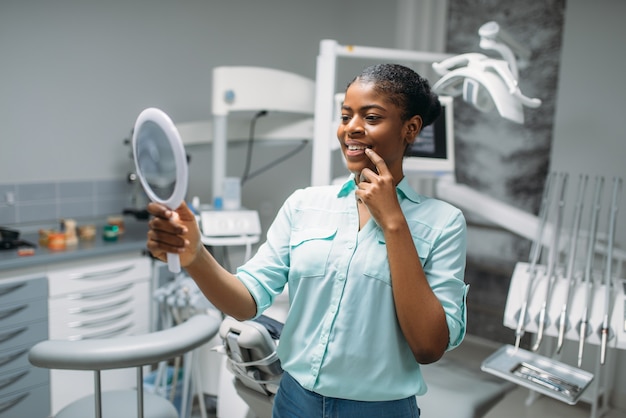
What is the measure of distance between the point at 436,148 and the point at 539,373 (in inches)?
38.6

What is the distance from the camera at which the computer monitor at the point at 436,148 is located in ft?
7.59

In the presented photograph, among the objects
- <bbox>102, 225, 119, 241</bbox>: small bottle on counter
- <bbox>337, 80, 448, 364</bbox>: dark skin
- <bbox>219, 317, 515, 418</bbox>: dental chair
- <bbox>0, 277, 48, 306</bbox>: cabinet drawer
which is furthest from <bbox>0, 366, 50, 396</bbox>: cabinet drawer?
<bbox>337, 80, 448, 364</bbox>: dark skin

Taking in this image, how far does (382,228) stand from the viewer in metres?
1.01

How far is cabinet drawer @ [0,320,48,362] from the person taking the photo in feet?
7.50

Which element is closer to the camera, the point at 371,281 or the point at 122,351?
the point at 371,281

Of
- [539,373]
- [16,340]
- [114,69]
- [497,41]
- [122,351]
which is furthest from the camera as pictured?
[114,69]

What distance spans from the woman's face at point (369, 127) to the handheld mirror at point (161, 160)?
0.32 metres

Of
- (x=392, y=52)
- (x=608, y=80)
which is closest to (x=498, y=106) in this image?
(x=392, y=52)

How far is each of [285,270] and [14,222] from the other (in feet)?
7.16

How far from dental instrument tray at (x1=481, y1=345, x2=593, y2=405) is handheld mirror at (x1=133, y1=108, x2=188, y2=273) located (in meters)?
1.30

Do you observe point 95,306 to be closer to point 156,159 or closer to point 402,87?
point 156,159

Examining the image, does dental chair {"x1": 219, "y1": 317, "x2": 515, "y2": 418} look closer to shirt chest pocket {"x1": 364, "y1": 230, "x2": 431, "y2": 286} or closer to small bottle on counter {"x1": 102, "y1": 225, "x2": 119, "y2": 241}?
shirt chest pocket {"x1": 364, "y1": 230, "x2": 431, "y2": 286}

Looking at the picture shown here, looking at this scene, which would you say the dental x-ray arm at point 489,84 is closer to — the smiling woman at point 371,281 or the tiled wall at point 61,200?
the smiling woman at point 371,281

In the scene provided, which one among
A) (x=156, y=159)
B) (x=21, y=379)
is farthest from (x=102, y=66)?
(x=156, y=159)
